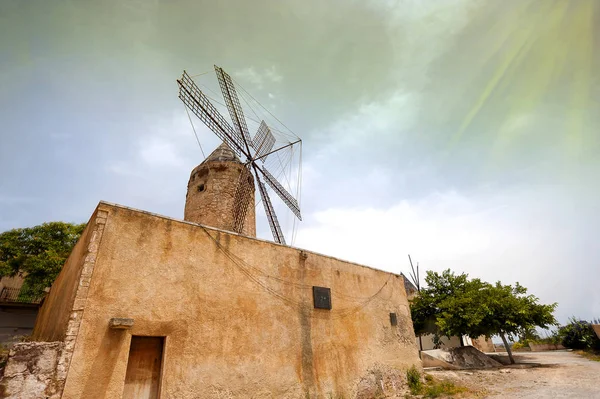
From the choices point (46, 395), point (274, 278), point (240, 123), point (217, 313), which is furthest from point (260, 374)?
point (240, 123)

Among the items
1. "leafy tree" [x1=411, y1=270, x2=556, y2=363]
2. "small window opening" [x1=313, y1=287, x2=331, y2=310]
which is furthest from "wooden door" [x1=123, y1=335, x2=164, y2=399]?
"leafy tree" [x1=411, y1=270, x2=556, y2=363]

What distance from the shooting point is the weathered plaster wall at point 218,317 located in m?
4.38

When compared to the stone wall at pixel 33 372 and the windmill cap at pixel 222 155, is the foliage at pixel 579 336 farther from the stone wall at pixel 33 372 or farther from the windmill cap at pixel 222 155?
the stone wall at pixel 33 372

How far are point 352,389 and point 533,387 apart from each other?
5.12 m

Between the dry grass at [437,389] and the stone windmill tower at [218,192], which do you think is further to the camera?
the stone windmill tower at [218,192]

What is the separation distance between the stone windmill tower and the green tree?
25.7ft

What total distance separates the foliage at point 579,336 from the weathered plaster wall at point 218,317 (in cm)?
1833

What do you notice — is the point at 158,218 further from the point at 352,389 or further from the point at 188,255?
the point at 352,389

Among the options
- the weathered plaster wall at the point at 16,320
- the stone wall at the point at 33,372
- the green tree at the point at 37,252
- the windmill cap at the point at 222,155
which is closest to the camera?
the stone wall at the point at 33,372

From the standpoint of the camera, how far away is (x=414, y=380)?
842 centimetres

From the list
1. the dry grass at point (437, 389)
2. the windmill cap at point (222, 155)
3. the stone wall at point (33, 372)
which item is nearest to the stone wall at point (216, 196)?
the windmill cap at point (222, 155)

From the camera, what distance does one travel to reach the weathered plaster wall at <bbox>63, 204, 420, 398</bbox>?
438 centimetres

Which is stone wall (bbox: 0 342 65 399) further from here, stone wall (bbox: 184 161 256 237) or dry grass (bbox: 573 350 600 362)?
dry grass (bbox: 573 350 600 362)

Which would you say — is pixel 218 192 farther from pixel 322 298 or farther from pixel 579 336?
pixel 579 336
